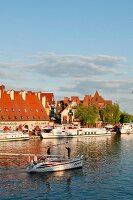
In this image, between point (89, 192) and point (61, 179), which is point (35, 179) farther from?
point (89, 192)

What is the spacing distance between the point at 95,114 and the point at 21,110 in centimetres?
3665

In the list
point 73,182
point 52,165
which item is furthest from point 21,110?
point 73,182

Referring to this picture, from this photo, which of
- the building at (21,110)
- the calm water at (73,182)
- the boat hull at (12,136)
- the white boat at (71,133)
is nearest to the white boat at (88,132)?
the white boat at (71,133)

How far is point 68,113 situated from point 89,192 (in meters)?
132

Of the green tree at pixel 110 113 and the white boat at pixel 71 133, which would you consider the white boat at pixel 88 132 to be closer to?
the white boat at pixel 71 133

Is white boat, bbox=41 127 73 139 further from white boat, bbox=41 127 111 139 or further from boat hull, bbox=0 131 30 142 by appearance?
boat hull, bbox=0 131 30 142

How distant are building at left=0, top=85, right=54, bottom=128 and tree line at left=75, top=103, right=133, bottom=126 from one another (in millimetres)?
21430

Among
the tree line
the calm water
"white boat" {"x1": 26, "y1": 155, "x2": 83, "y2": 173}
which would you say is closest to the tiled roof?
the tree line

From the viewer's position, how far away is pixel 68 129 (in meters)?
141

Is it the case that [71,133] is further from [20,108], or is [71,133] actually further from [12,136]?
[12,136]

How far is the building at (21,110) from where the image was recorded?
139 meters

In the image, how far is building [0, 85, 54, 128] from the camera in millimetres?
139125

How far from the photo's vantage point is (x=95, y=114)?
550 feet

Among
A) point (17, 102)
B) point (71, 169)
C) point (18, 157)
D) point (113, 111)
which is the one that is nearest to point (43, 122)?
point (17, 102)
